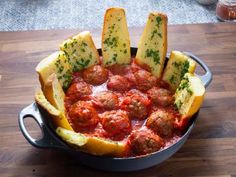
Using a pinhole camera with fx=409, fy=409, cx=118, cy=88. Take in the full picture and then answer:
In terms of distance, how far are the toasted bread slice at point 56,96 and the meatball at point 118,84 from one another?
0.14 meters

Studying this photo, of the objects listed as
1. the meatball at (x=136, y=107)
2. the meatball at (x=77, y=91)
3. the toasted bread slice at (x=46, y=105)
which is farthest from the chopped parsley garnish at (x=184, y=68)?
the toasted bread slice at (x=46, y=105)

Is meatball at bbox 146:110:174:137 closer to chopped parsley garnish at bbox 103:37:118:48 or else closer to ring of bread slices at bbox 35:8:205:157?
ring of bread slices at bbox 35:8:205:157

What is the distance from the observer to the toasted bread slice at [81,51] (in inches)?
46.9

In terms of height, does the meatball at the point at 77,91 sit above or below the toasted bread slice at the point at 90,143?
below

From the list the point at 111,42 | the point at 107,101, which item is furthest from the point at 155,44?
the point at 107,101

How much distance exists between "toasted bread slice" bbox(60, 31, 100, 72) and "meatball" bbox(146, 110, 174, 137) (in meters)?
0.30

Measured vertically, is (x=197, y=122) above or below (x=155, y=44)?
below

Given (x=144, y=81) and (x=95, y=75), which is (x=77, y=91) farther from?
(x=144, y=81)

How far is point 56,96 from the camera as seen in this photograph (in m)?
1.05

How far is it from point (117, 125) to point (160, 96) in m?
0.16

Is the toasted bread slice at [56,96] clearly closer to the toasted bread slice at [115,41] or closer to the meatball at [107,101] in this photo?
the meatball at [107,101]

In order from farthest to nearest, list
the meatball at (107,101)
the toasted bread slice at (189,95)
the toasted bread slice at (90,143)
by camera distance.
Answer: the meatball at (107,101)
the toasted bread slice at (189,95)
the toasted bread slice at (90,143)

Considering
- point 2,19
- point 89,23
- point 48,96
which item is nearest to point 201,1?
point 89,23

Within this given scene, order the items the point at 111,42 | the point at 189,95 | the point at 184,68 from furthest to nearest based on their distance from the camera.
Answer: the point at 111,42, the point at 184,68, the point at 189,95
